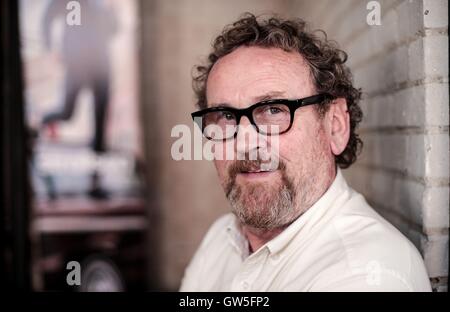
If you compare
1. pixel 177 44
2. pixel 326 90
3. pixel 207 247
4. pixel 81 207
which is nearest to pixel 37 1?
pixel 177 44

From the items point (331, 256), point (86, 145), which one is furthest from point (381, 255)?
point (86, 145)

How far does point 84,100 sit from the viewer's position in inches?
102

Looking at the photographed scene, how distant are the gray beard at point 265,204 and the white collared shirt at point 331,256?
1.3 inches

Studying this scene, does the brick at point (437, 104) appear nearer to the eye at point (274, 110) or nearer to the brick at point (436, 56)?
the brick at point (436, 56)

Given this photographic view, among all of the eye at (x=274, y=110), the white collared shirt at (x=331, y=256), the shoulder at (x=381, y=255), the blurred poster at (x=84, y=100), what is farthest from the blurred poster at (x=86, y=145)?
the shoulder at (x=381, y=255)

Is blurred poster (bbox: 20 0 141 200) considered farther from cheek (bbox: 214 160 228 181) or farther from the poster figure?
cheek (bbox: 214 160 228 181)

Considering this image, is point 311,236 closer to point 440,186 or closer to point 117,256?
point 440,186

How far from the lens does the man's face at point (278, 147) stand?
96cm

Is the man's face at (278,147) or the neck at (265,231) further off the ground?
the man's face at (278,147)

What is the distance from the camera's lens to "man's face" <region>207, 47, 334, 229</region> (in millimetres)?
956

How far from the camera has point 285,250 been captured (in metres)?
1.00

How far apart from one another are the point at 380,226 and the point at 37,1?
2.24 m

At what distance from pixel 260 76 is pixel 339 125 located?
0.22 meters

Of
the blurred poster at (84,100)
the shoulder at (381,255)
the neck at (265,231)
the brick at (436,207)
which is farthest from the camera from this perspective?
the blurred poster at (84,100)
